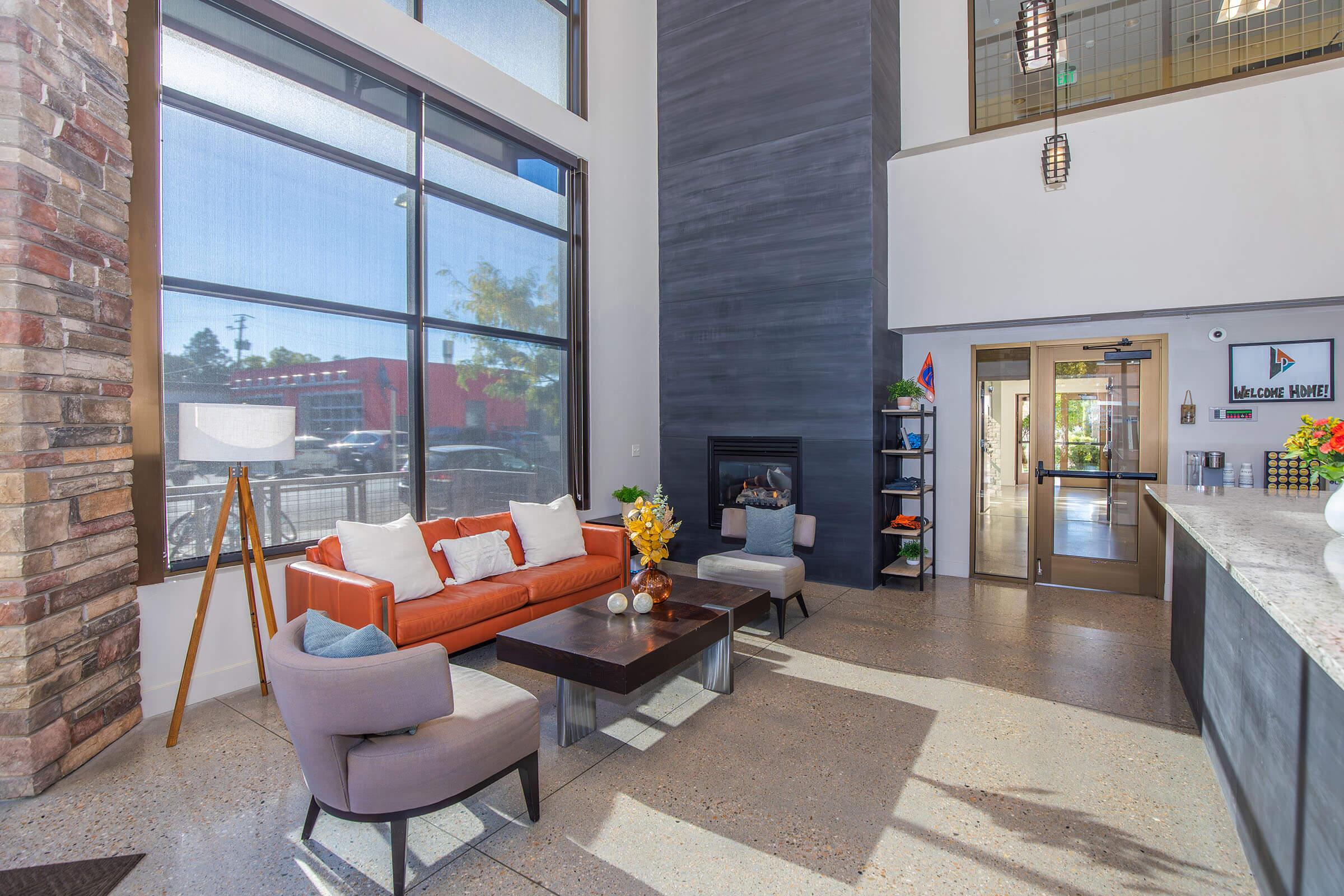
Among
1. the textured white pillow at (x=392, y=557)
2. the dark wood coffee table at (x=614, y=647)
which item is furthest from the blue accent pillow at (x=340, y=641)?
the textured white pillow at (x=392, y=557)

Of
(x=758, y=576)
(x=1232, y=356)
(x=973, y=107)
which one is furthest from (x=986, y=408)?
(x=758, y=576)

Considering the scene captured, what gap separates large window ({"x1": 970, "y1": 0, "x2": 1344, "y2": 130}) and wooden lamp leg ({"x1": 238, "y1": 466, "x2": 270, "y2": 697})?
574cm

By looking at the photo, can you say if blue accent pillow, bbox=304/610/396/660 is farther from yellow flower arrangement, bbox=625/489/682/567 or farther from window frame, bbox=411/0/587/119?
window frame, bbox=411/0/587/119

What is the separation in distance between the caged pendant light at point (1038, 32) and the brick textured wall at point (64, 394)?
171 inches

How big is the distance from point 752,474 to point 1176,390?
3.60 metres

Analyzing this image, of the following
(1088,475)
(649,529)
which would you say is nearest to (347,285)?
(649,529)

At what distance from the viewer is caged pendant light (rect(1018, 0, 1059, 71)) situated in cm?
325

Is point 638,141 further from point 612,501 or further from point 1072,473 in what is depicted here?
point 1072,473

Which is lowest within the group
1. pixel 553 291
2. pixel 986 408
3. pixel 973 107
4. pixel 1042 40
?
pixel 986 408

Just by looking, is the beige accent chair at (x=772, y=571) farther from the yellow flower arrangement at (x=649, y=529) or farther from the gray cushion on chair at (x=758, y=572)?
the yellow flower arrangement at (x=649, y=529)

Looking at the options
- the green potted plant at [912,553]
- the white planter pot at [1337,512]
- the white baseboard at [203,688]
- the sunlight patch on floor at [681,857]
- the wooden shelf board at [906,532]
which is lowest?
the sunlight patch on floor at [681,857]

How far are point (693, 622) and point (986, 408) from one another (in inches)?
177

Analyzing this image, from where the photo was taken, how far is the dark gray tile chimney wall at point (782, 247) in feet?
18.7

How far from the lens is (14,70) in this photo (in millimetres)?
2521
